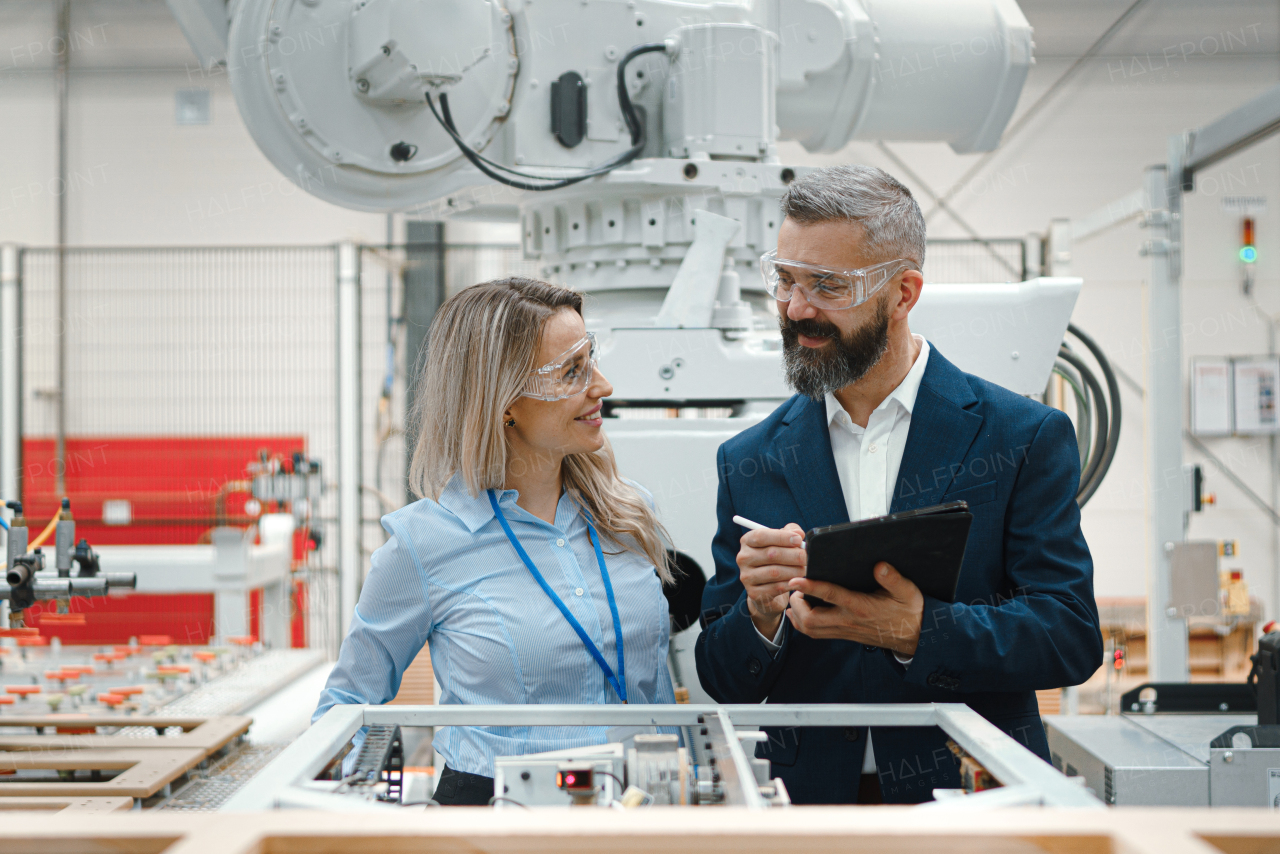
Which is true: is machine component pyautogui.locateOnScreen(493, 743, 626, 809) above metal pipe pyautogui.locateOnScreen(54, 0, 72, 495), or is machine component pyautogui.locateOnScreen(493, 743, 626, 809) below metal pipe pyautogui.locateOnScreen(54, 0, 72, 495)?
below

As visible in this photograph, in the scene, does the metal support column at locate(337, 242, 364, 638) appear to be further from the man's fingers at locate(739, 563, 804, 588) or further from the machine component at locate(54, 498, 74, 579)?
the man's fingers at locate(739, 563, 804, 588)

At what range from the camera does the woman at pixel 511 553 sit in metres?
1.28

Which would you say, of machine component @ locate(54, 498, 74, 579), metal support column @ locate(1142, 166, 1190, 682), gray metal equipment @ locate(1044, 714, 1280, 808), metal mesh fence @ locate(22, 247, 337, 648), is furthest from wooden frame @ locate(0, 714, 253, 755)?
metal mesh fence @ locate(22, 247, 337, 648)

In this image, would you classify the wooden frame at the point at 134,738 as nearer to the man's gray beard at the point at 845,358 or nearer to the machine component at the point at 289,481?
the man's gray beard at the point at 845,358

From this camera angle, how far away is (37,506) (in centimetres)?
539

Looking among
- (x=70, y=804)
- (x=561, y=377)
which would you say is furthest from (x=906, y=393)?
(x=70, y=804)

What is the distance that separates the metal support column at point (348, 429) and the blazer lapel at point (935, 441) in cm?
409

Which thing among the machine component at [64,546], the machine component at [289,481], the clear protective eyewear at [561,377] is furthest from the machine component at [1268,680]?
the machine component at [289,481]

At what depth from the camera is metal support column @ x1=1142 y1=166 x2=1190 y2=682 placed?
3.00m

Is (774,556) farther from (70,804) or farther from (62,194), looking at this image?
(62,194)

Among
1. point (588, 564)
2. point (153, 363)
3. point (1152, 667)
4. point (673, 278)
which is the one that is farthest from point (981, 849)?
point (153, 363)

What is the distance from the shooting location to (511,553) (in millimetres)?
1351

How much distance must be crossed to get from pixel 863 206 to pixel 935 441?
13.3 inches

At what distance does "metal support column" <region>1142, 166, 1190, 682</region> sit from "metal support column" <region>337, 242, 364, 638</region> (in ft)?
12.0
